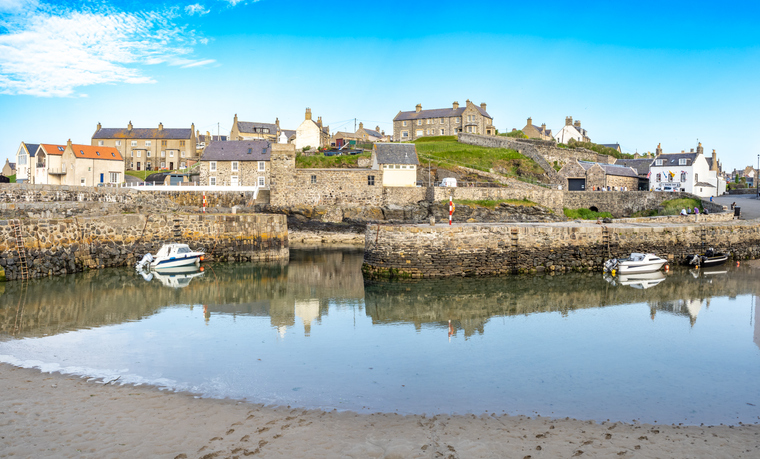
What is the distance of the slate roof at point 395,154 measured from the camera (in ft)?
121

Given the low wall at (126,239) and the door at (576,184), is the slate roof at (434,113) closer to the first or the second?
the door at (576,184)

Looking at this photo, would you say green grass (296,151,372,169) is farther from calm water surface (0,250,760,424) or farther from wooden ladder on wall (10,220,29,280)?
wooden ladder on wall (10,220,29,280)

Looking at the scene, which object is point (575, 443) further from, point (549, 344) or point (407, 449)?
point (549, 344)

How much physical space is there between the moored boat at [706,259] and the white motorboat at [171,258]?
20935mm

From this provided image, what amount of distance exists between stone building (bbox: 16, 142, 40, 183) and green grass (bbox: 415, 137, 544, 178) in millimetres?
31533

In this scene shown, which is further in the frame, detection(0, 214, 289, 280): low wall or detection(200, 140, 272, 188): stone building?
detection(200, 140, 272, 188): stone building

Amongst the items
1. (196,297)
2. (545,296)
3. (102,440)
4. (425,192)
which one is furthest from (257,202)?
(102,440)

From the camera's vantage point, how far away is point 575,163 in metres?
43.5

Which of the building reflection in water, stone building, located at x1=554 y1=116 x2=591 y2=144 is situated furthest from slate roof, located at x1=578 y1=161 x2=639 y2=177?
the building reflection in water

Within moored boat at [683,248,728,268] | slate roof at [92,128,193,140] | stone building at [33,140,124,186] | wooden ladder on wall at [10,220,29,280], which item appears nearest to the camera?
wooden ladder on wall at [10,220,29,280]

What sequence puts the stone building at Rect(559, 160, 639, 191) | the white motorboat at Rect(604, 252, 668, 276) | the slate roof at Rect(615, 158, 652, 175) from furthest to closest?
the slate roof at Rect(615, 158, 652, 175)
the stone building at Rect(559, 160, 639, 191)
the white motorboat at Rect(604, 252, 668, 276)

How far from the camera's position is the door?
42.5m

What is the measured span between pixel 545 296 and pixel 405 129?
46805 mm

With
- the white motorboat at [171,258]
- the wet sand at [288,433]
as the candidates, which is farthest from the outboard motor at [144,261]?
the wet sand at [288,433]
